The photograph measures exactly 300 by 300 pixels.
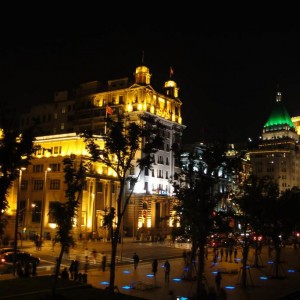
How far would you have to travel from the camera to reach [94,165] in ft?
313

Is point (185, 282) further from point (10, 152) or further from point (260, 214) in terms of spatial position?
point (10, 152)

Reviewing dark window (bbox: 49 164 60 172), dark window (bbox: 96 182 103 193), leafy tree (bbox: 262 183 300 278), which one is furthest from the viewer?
dark window (bbox: 96 182 103 193)

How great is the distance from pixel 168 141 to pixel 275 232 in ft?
244

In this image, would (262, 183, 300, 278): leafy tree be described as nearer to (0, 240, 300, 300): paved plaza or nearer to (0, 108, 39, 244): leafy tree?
(0, 240, 300, 300): paved plaza

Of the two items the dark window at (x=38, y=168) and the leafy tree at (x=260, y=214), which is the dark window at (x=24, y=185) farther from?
the leafy tree at (x=260, y=214)

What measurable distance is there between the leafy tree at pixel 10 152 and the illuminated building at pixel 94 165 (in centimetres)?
6360

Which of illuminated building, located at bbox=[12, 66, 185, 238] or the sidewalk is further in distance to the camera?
illuminated building, located at bbox=[12, 66, 185, 238]

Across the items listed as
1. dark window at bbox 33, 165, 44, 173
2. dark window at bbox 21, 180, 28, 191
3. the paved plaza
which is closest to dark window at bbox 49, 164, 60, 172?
dark window at bbox 33, 165, 44, 173

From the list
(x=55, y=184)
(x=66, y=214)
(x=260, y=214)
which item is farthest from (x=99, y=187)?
(x=66, y=214)

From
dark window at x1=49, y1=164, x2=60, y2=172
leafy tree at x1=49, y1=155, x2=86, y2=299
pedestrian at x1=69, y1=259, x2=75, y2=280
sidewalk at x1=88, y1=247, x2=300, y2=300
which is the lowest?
sidewalk at x1=88, y1=247, x2=300, y2=300

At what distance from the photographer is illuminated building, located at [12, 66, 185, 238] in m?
93.1

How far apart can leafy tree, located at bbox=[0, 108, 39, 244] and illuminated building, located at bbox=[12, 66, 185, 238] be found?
209 ft

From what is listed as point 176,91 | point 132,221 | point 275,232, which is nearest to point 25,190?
point 132,221

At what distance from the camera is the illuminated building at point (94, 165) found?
93062 mm
